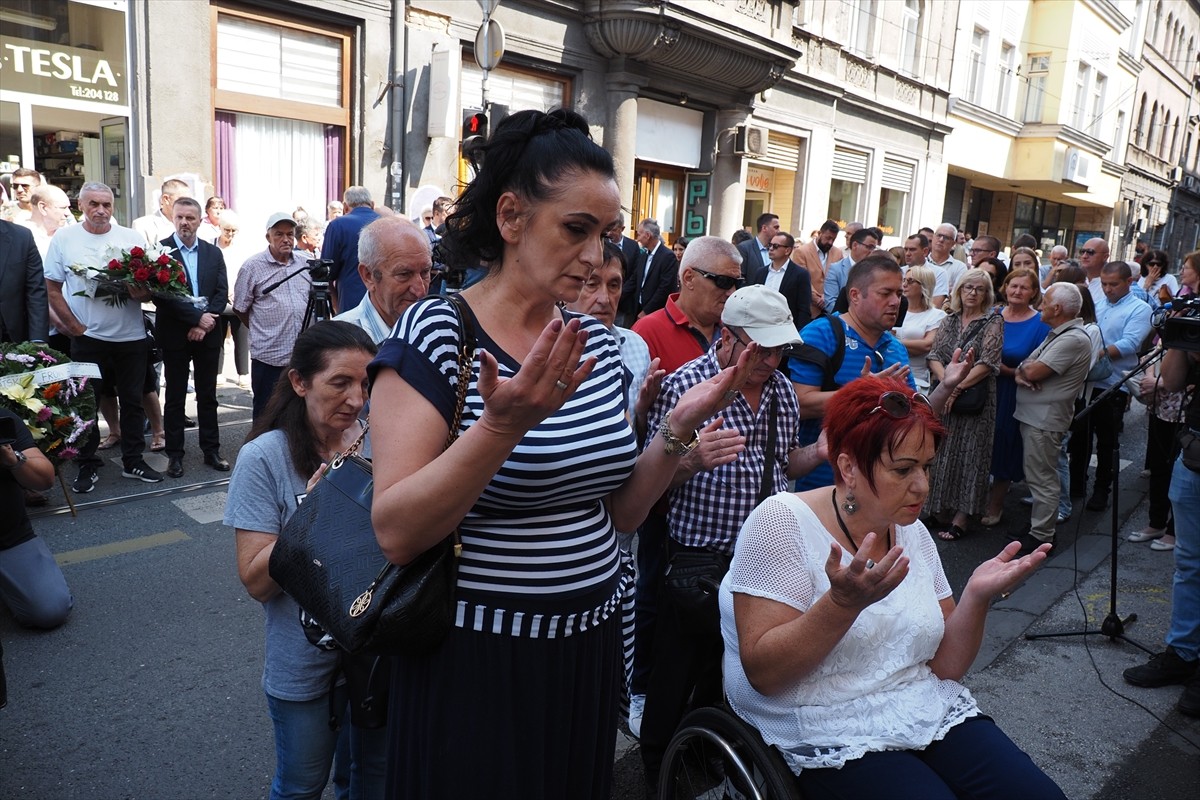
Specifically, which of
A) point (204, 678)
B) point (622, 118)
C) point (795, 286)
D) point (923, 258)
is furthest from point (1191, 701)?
point (622, 118)

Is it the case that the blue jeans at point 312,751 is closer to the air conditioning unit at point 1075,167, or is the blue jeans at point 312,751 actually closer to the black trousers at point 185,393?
the black trousers at point 185,393

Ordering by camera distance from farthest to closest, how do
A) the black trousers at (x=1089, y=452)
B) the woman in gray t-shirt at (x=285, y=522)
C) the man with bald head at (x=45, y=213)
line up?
the man with bald head at (x=45, y=213) < the black trousers at (x=1089, y=452) < the woman in gray t-shirt at (x=285, y=522)

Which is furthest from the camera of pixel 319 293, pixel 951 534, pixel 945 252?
pixel 945 252

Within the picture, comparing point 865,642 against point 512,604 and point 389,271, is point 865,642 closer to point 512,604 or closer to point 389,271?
point 512,604

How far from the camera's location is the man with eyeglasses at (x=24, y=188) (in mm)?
7395

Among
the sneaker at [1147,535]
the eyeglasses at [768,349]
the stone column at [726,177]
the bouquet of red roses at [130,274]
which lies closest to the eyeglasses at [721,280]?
the eyeglasses at [768,349]

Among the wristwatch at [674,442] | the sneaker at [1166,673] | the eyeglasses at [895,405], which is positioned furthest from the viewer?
the sneaker at [1166,673]

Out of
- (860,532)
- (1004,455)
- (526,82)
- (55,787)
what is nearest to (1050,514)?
(1004,455)

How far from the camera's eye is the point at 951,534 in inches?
246

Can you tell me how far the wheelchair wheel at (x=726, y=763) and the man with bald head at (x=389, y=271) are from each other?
1.95 m

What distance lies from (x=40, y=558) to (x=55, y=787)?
142 centimetres

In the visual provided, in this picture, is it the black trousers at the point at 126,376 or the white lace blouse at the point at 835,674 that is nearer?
the white lace blouse at the point at 835,674

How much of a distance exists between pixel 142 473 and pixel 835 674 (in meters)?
5.57

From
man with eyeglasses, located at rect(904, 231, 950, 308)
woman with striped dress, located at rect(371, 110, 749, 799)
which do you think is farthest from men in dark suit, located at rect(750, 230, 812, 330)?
woman with striped dress, located at rect(371, 110, 749, 799)
